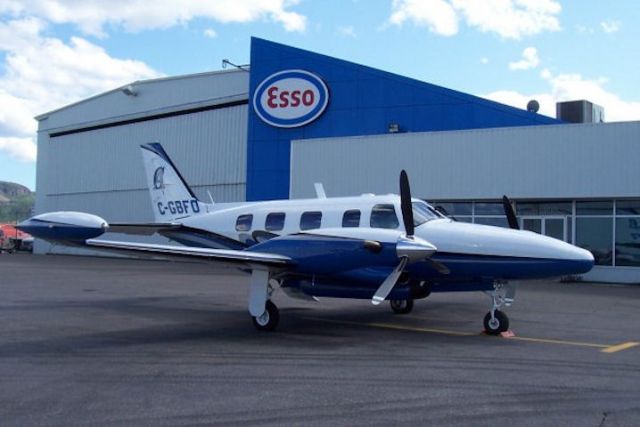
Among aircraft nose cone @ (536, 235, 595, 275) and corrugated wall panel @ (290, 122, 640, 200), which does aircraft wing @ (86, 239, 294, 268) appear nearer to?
aircraft nose cone @ (536, 235, 595, 275)

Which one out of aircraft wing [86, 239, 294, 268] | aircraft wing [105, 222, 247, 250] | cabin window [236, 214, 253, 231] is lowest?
aircraft wing [86, 239, 294, 268]

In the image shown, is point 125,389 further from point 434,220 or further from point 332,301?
point 332,301

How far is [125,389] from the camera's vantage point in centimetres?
705

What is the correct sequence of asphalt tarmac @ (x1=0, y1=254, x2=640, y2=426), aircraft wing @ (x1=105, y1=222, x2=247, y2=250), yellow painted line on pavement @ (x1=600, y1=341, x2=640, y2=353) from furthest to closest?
aircraft wing @ (x1=105, y1=222, x2=247, y2=250)
yellow painted line on pavement @ (x1=600, y1=341, x2=640, y2=353)
asphalt tarmac @ (x1=0, y1=254, x2=640, y2=426)

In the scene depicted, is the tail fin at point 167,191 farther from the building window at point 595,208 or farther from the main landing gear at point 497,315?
the building window at point 595,208

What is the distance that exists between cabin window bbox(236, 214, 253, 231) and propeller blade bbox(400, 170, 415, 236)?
180 inches

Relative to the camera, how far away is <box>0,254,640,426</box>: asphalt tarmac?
612 cm

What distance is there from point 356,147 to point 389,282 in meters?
19.3

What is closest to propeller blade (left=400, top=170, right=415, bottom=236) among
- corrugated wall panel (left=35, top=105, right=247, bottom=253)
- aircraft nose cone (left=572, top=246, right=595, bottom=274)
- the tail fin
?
aircraft nose cone (left=572, top=246, right=595, bottom=274)

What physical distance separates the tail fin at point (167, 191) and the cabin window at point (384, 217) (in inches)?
256

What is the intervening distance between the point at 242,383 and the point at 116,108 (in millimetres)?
41812

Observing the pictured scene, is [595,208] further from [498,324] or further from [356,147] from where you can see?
[498,324]

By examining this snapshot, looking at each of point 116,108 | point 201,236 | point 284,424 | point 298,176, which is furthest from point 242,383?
point 116,108

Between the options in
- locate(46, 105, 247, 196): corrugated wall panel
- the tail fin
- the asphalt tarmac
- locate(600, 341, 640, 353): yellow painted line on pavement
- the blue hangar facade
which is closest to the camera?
the asphalt tarmac
